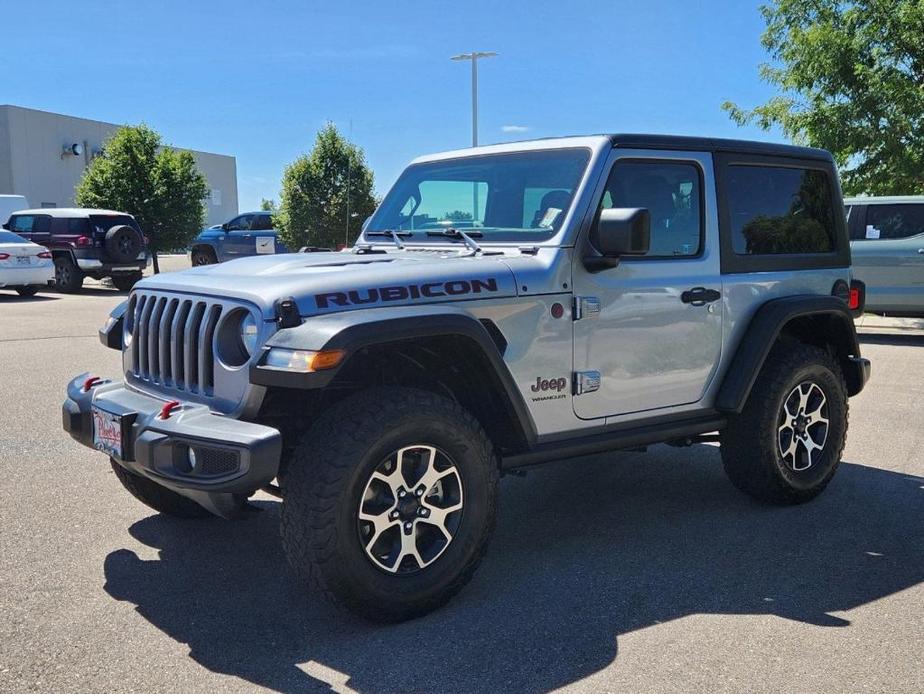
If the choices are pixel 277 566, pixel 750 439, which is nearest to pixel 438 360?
pixel 277 566

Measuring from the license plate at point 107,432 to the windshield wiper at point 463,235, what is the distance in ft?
5.80

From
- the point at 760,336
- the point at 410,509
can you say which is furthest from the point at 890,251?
the point at 410,509

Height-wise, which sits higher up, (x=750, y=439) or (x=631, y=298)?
(x=631, y=298)

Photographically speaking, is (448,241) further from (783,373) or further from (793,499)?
(793,499)

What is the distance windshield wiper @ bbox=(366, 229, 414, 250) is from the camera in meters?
4.91

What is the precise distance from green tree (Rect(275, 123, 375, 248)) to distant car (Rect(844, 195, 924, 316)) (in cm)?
1474

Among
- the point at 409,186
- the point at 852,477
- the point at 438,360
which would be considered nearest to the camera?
the point at 438,360

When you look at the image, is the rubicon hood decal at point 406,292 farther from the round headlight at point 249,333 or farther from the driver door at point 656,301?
the driver door at point 656,301

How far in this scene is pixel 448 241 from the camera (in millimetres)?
4629

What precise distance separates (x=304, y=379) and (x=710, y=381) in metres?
2.40

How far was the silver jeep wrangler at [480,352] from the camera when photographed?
3463 millimetres

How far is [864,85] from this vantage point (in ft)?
53.4

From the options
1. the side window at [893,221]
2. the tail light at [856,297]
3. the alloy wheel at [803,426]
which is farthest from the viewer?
the side window at [893,221]

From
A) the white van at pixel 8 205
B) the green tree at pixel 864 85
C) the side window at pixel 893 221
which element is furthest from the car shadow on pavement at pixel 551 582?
the white van at pixel 8 205
